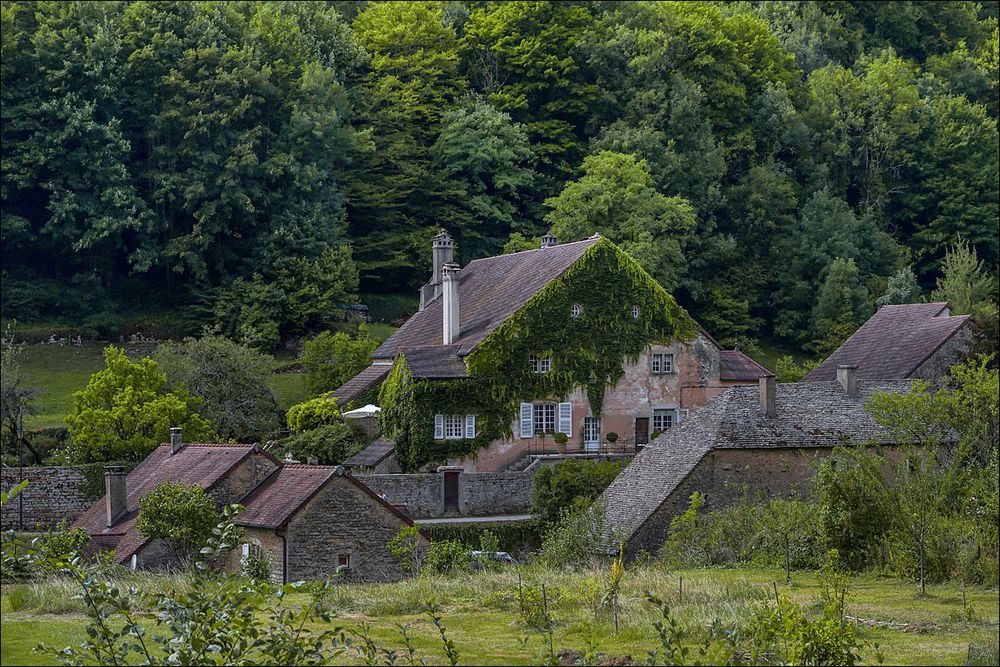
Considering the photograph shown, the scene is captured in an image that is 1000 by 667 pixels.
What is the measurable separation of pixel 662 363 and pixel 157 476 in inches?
745

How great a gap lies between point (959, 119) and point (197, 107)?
42995mm

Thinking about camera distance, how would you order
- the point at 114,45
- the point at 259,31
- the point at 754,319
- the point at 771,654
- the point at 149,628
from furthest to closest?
the point at 754,319
the point at 259,31
the point at 114,45
the point at 149,628
the point at 771,654

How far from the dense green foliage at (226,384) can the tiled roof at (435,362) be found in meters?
5.74

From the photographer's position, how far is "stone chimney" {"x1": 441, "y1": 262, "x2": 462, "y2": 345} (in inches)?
2090

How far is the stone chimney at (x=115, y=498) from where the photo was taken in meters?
40.8

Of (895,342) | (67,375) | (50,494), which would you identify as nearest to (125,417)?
(50,494)

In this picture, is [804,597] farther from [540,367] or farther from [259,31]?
[259,31]

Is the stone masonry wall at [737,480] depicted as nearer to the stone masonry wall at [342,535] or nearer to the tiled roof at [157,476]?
the stone masonry wall at [342,535]

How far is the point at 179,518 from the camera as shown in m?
36.7

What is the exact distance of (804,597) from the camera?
83.4ft

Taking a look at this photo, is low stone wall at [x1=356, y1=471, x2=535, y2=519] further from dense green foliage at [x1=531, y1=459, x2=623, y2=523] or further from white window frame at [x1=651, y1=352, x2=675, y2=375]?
white window frame at [x1=651, y1=352, x2=675, y2=375]

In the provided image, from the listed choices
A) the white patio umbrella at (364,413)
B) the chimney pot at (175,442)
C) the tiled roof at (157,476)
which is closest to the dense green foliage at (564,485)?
the tiled roof at (157,476)

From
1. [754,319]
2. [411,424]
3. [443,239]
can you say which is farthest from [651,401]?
[754,319]

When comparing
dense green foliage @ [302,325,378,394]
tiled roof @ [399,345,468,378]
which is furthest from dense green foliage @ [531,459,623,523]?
dense green foliage @ [302,325,378,394]
